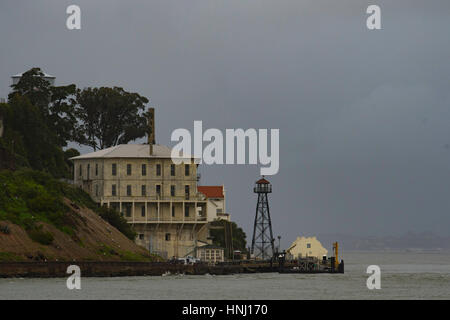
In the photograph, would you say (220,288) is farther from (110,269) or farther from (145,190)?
(145,190)

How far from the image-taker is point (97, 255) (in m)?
105

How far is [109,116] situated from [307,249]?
116ft

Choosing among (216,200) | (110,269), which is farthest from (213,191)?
(110,269)

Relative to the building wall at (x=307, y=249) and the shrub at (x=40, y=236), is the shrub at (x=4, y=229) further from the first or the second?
the building wall at (x=307, y=249)

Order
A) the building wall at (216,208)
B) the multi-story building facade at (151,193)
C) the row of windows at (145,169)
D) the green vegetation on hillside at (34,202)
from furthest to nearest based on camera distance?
the building wall at (216,208) → the row of windows at (145,169) → the multi-story building facade at (151,193) → the green vegetation on hillside at (34,202)

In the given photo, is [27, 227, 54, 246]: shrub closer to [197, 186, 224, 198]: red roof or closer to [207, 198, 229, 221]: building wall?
[207, 198, 229, 221]: building wall

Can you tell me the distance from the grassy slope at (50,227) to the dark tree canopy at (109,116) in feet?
87.3

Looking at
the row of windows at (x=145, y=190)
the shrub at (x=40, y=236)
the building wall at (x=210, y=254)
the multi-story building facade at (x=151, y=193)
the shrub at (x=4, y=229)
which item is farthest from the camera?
the multi-story building facade at (x=151, y=193)

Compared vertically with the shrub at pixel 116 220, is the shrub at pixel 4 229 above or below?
below

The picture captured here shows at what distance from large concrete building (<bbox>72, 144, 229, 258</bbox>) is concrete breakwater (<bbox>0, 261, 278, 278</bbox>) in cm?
1212

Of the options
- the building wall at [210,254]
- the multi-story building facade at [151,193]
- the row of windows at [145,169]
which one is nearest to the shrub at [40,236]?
the multi-story building facade at [151,193]

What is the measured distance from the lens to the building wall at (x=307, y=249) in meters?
155

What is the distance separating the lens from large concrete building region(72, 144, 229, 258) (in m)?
127
